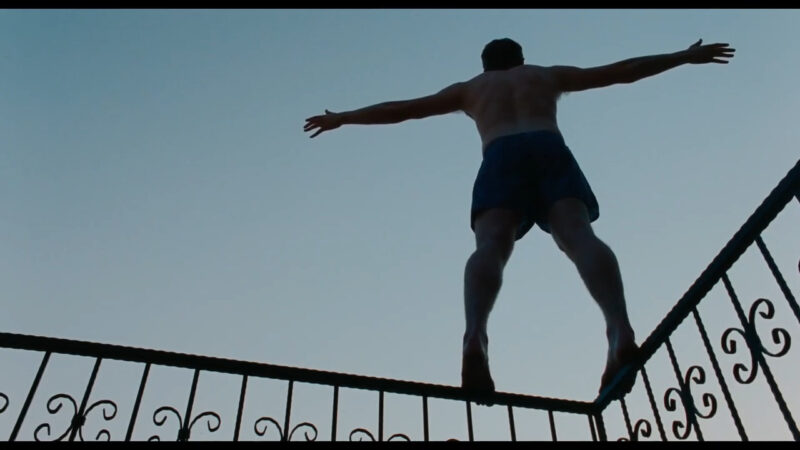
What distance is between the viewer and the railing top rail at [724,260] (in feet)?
6.72

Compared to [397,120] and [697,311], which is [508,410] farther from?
[397,120]

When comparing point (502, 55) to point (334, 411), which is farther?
point (502, 55)

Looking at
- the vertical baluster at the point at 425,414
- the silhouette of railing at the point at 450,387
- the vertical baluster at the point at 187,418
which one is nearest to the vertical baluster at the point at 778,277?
the silhouette of railing at the point at 450,387

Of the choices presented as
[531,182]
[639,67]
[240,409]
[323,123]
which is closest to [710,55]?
[639,67]

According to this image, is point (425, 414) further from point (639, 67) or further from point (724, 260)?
point (639, 67)

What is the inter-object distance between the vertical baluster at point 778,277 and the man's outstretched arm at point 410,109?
167cm

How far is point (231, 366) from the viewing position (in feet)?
8.64

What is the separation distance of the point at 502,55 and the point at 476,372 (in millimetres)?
1933

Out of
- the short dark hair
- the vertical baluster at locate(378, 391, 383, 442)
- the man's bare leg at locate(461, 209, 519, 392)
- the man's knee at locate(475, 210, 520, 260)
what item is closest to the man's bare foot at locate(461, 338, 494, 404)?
the man's bare leg at locate(461, 209, 519, 392)

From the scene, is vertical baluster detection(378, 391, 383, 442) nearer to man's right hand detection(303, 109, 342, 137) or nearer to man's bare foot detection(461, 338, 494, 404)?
man's bare foot detection(461, 338, 494, 404)

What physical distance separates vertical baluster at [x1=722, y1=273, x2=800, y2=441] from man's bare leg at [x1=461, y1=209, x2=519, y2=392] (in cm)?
83

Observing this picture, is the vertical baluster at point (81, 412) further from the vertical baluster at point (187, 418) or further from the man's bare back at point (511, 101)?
the man's bare back at point (511, 101)

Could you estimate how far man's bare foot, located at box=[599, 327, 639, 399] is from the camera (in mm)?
2328

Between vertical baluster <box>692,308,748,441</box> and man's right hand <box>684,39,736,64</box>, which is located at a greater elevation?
man's right hand <box>684,39,736,64</box>
